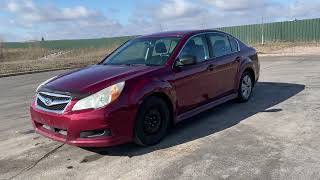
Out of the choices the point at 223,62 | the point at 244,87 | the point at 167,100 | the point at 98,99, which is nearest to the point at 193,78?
the point at 167,100

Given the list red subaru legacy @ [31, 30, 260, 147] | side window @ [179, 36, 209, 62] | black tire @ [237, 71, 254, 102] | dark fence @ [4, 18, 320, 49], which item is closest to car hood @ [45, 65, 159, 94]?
red subaru legacy @ [31, 30, 260, 147]

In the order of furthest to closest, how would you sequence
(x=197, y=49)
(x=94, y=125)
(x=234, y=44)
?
(x=234, y=44) < (x=197, y=49) < (x=94, y=125)

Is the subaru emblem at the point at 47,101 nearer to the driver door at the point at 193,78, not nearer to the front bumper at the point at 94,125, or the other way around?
the front bumper at the point at 94,125

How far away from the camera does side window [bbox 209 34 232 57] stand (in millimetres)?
8070

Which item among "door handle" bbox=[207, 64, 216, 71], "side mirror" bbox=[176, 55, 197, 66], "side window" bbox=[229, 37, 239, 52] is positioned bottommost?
"door handle" bbox=[207, 64, 216, 71]

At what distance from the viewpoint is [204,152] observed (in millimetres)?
5961

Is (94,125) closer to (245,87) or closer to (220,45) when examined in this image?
(220,45)

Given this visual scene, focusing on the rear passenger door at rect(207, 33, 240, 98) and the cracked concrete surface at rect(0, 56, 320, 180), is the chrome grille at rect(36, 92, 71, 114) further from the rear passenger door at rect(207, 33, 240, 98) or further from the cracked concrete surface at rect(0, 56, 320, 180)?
the rear passenger door at rect(207, 33, 240, 98)

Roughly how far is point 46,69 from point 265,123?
18.9m

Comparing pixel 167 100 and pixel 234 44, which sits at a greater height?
pixel 234 44

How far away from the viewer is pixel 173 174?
522cm

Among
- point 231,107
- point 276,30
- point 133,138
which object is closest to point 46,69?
point 231,107

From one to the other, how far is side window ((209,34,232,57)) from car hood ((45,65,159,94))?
181 centimetres

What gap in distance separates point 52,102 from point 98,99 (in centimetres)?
74
